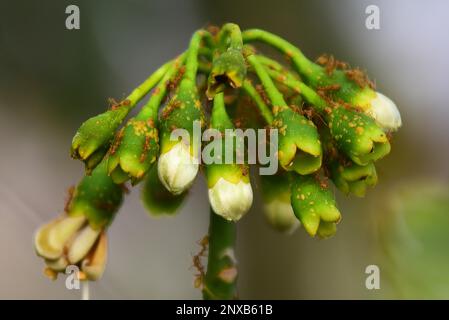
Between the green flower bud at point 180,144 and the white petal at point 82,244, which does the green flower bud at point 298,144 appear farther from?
the white petal at point 82,244

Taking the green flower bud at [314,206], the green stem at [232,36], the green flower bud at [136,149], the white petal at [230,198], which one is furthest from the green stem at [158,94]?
the green flower bud at [314,206]

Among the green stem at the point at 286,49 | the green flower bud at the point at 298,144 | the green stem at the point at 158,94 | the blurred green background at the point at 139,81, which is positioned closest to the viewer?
the green flower bud at the point at 298,144

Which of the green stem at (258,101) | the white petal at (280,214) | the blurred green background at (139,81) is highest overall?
the blurred green background at (139,81)

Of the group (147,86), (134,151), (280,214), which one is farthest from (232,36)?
(280,214)

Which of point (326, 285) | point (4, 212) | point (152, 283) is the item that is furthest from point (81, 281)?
point (326, 285)

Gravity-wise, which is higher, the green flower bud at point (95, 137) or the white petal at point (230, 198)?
the green flower bud at point (95, 137)

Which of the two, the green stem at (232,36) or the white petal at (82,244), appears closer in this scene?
the green stem at (232,36)

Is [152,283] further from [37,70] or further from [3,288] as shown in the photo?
[37,70]
